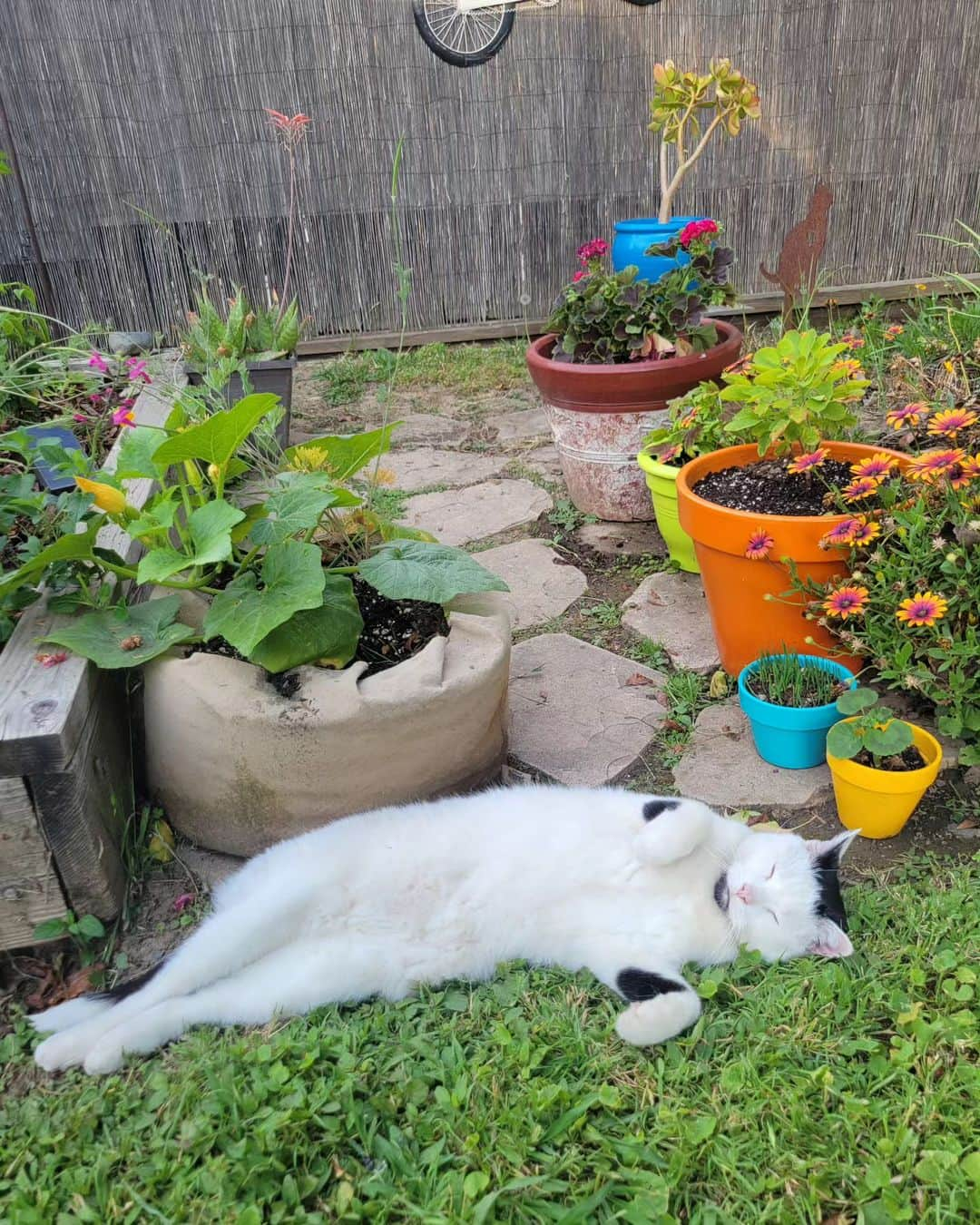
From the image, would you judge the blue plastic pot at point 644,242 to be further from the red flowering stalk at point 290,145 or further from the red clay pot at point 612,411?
→ the red flowering stalk at point 290,145

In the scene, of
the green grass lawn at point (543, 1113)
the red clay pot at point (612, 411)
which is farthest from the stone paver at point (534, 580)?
the green grass lawn at point (543, 1113)

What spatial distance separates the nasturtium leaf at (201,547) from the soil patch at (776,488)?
1.15 meters

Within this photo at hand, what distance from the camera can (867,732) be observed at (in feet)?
5.49

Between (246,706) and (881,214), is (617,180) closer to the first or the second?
(881,214)

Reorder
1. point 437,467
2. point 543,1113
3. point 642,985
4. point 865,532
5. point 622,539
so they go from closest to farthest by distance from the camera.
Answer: point 543,1113, point 642,985, point 865,532, point 622,539, point 437,467

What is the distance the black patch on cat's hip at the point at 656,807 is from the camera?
59.6 inches

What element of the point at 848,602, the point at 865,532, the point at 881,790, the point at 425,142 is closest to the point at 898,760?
the point at 881,790

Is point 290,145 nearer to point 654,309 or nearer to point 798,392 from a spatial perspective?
point 654,309

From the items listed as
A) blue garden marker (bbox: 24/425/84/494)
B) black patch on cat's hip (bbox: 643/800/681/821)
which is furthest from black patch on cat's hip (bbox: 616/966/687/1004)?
blue garden marker (bbox: 24/425/84/494)

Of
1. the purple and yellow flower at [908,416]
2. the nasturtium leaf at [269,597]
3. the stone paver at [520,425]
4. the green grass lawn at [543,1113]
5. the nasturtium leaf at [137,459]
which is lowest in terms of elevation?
the stone paver at [520,425]

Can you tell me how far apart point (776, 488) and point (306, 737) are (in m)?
1.31

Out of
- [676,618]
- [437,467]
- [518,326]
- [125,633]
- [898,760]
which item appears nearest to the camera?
[125,633]

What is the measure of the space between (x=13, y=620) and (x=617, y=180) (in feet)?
14.7

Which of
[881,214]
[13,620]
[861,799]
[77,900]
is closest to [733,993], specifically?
[861,799]
